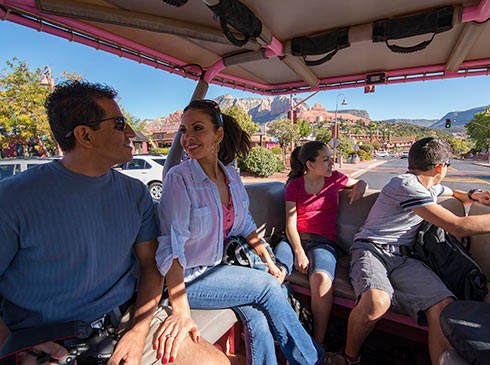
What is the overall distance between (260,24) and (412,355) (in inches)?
106

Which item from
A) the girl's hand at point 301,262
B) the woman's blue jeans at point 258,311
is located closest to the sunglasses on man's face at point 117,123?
the woman's blue jeans at point 258,311

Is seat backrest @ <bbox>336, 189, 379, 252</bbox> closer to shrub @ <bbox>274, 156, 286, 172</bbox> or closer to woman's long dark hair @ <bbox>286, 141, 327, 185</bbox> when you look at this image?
woman's long dark hair @ <bbox>286, 141, 327, 185</bbox>

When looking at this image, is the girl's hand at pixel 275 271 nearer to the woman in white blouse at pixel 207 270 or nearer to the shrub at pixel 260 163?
the woman in white blouse at pixel 207 270

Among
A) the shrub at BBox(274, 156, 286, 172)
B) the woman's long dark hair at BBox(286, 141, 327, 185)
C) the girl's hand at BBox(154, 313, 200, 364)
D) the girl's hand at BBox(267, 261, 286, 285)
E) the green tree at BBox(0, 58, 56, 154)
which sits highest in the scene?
the green tree at BBox(0, 58, 56, 154)

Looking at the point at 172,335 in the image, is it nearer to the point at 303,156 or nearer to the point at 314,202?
A: the point at 314,202

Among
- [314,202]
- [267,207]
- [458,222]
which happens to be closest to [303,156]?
Result: [314,202]

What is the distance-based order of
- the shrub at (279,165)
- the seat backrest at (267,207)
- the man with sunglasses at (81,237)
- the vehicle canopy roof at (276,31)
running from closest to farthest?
1. the man with sunglasses at (81,237)
2. the vehicle canopy roof at (276,31)
3. the seat backrest at (267,207)
4. the shrub at (279,165)

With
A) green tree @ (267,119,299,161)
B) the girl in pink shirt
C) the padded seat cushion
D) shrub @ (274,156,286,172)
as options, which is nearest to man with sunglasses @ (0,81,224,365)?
the padded seat cushion

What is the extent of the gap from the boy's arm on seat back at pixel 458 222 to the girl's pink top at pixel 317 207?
891 mm

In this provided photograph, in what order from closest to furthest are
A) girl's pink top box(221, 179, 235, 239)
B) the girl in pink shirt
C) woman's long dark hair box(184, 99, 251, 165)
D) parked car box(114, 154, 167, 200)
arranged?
girl's pink top box(221, 179, 235, 239)
woman's long dark hair box(184, 99, 251, 165)
the girl in pink shirt
parked car box(114, 154, 167, 200)

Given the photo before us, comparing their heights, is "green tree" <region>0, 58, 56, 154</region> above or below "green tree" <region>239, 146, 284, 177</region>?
above

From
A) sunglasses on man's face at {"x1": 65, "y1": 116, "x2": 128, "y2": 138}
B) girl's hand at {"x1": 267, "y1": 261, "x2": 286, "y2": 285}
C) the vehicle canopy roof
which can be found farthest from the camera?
girl's hand at {"x1": 267, "y1": 261, "x2": 286, "y2": 285}

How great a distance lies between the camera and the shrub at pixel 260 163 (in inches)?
575

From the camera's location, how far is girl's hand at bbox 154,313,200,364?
3.60 ft
